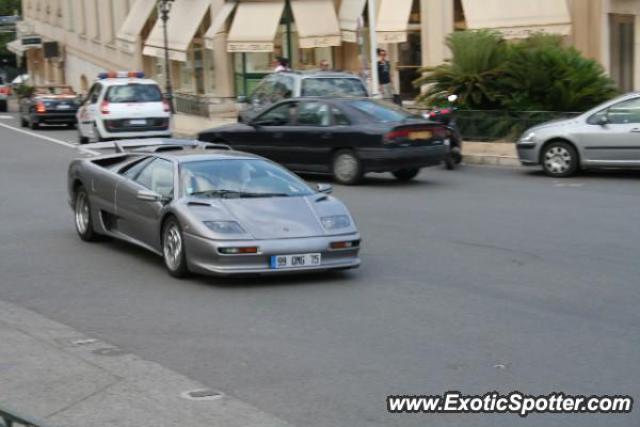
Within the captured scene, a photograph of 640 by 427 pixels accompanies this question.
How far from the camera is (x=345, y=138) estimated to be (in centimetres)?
2023

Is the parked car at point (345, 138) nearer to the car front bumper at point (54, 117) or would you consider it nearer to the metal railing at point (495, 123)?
the metal railing at point (495, 123)

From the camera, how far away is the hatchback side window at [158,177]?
1248cm

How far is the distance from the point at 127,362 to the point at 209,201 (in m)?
3.42

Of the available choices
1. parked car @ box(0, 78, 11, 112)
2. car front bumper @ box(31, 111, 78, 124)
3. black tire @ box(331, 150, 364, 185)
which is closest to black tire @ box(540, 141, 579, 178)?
black tire @ box(331, 150, 364, 185)

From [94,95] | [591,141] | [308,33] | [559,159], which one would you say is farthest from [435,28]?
[591,141]

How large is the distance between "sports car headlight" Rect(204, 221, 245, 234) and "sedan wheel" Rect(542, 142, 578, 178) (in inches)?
431

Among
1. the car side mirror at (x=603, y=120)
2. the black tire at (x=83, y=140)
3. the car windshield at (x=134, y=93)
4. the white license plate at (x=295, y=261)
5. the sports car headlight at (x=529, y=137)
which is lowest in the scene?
the white license plate at (x=295, y=261)

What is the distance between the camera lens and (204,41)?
45.6m

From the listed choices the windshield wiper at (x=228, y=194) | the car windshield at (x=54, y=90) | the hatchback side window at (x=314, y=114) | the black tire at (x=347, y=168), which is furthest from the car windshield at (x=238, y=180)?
the car windshield at (x=54, y=90)

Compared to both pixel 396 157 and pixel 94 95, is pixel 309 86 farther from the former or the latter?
pixel 94 95

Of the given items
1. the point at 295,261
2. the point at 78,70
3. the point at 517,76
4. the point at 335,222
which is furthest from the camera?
the point at 78,70

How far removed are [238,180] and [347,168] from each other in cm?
801

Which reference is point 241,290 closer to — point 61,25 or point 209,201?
point 209,201

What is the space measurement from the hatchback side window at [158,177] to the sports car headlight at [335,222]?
167cm
